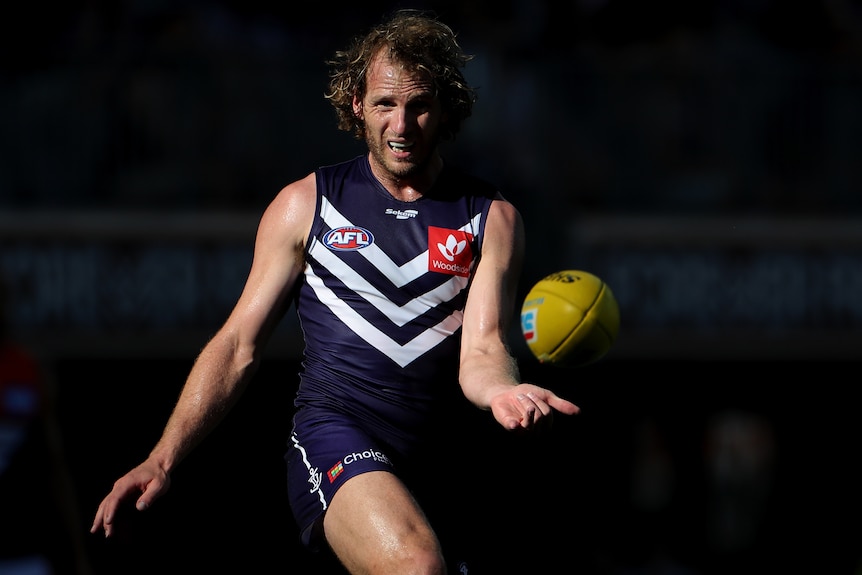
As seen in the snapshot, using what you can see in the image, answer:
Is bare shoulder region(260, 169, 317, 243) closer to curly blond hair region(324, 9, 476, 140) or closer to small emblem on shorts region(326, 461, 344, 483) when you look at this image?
curly blond hair region(324, 9, 476, 140)

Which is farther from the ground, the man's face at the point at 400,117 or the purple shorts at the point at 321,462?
the man's face at the point at 400,117

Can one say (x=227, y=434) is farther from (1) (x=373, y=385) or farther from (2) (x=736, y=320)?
(1) (x=373, y=385)

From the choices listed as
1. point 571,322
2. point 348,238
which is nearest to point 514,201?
point 571,322

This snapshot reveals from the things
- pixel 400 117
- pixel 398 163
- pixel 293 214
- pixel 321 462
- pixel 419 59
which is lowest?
pixel 321 462

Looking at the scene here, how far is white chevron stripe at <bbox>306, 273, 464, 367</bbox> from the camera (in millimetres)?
5363

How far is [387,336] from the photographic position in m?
5.36

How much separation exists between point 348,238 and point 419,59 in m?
0.75

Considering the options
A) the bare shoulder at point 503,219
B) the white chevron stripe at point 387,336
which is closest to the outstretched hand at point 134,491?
the white chevron stripe at point 387,336

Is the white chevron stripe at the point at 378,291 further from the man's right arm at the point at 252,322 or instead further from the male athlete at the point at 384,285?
the man's right arm at the point at 252,322

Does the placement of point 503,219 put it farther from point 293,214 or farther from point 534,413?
point 534,413

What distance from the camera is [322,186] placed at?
548 centimetres

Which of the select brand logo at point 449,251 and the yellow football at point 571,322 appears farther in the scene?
the yellow football at point 571,322

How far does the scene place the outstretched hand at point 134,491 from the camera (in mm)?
4695

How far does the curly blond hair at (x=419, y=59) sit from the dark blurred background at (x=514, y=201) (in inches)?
229
